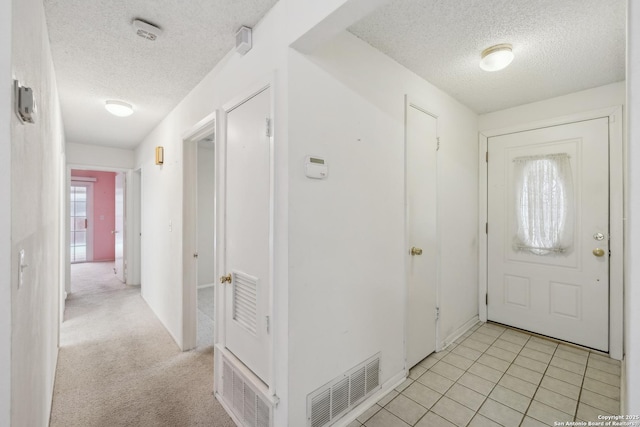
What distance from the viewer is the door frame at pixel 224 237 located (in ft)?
4.89

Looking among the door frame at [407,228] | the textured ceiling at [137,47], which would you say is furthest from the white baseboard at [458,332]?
the textured ceiling at [137,47]

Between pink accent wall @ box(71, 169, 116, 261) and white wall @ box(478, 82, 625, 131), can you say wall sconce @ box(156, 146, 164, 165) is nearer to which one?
white wall @ box(478, 82, 625, 131)

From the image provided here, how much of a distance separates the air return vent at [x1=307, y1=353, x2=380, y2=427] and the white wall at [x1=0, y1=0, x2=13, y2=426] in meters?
1.24

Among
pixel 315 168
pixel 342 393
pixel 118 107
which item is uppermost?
pixel 118 107

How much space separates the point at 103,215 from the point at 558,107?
968cm

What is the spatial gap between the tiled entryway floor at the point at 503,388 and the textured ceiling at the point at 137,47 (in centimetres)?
261

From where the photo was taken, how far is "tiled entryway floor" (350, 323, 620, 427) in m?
1.73

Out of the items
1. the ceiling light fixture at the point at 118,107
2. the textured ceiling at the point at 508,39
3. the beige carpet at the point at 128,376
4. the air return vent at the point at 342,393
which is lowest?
the beige carpet at the point at 128,376

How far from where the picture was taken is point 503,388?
2.00 meters

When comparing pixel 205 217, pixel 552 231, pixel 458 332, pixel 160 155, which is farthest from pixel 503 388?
pixel 205 217

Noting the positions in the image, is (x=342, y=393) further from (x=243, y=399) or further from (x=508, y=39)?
(x=508, y=39)

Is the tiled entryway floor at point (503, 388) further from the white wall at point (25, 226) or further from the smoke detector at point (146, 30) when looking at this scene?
the smoke detector at point (146, 30)

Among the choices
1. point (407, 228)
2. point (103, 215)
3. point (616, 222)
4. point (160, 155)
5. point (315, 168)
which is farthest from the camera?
point (103, 215)

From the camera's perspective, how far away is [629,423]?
29.0 inches
